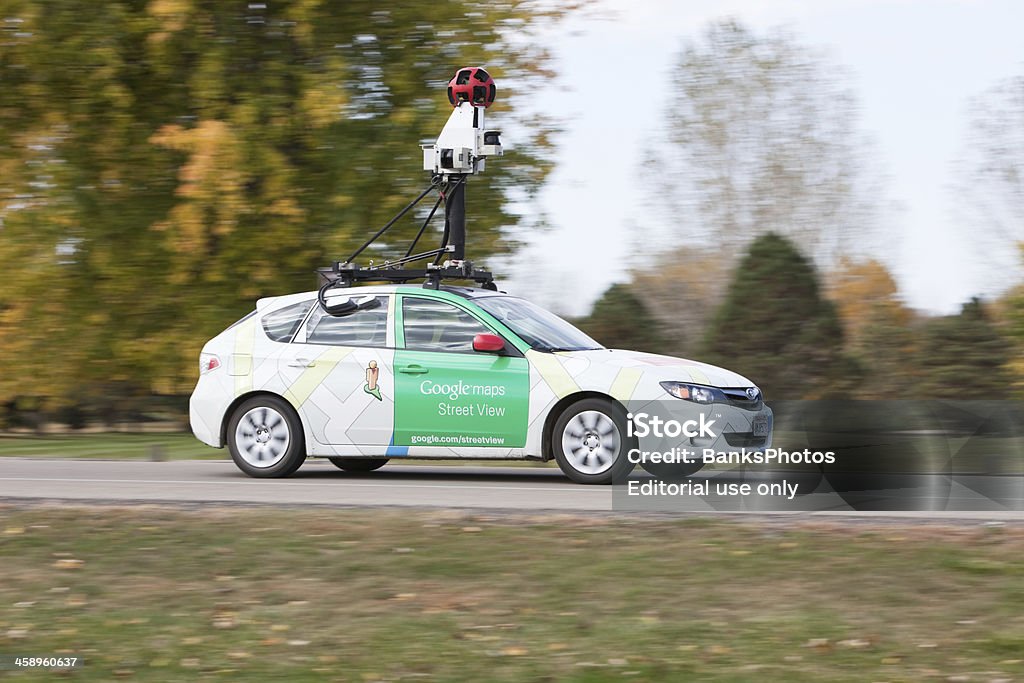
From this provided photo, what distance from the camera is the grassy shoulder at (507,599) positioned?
261 inches

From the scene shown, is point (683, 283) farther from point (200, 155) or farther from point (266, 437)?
point (266, 437)

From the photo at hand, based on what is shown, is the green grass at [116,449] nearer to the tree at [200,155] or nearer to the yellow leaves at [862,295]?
the tree at [200,155]

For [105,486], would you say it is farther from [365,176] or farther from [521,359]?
[365,176]

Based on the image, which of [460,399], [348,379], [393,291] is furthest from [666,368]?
[348,379]

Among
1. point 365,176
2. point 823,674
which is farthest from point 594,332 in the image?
point 823,674

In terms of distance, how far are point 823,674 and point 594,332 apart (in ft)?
61.5

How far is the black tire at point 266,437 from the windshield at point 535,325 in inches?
77.1

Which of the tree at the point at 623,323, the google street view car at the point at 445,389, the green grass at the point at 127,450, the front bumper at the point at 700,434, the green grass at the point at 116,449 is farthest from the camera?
the tree at the point at 623,323

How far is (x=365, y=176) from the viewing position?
21.4 m

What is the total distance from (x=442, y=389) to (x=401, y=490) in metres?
1.04

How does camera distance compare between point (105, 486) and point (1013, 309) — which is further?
point (1013, 309)

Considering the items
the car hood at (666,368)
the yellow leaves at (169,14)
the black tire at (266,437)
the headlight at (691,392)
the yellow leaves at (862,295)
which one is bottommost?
the black tire at (266,437)

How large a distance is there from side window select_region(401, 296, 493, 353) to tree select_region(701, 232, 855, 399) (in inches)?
437

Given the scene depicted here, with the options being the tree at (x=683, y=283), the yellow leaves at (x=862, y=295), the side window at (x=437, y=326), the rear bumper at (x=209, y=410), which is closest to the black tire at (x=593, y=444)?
the side window at (x=437, y=326)
